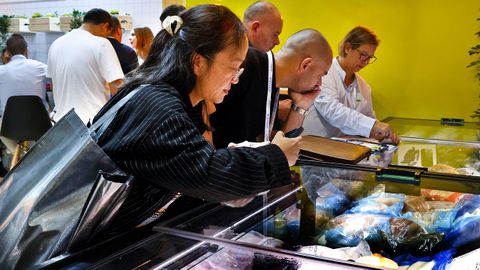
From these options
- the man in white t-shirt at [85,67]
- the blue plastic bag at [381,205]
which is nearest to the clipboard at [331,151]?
the blue plastic bag at [381,205]

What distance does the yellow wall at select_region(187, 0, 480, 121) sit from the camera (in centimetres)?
501

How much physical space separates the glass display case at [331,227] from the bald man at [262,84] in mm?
596

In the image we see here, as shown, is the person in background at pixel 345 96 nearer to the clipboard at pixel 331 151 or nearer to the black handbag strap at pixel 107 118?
the clipboard at pixel 331 151

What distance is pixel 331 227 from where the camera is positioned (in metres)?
1.73

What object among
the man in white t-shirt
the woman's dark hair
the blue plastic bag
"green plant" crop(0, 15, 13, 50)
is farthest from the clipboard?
"green plant" crop(0, 15, 13, 50)

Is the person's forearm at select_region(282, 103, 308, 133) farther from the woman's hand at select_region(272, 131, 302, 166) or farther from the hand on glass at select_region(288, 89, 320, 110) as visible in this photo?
the woman's hand at select_region(272, 131, 302, 166)

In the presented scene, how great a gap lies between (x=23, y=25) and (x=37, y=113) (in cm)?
424

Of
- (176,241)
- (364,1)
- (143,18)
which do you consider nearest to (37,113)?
(143,18)

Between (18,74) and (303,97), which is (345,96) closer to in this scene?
(303,97)

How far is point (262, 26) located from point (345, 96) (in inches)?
39.9

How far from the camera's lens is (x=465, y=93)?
5051 mm

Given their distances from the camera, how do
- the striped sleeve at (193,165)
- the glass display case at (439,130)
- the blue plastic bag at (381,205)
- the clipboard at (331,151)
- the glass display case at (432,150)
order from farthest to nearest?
1. the glass display case at (439,130)
2. the glass display case at (432,150)
3. the clipboard at (331,151)
4. the blue plastic bag at (381,205)
5. the striped sleeve at (193,165)

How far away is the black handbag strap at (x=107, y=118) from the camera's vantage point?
126 cm

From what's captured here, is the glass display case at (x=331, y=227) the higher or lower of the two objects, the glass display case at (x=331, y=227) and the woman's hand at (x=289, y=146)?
the lower
